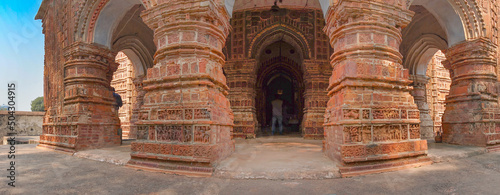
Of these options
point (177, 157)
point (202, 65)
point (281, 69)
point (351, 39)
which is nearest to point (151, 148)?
point (177, 157)

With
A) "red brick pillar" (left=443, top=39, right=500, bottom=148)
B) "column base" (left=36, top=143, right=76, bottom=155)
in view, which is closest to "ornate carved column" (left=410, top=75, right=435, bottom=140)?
→ "red brick pillar" (left=443, top=39, right=500, bottom=148)

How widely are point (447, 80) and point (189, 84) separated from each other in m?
17.3

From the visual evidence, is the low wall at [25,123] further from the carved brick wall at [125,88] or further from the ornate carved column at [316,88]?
the ornate carved column at [316,88]

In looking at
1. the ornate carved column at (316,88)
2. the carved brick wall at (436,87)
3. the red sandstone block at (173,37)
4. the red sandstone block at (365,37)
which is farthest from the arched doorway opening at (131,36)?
the carved brick wall at (436,87)

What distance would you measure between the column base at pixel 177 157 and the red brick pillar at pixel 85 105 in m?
3.12

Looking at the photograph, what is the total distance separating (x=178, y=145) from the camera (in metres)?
3.60

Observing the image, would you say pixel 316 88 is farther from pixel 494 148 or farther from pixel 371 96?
pixel 371 96

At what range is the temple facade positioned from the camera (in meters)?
3.64

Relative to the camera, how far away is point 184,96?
3.72m

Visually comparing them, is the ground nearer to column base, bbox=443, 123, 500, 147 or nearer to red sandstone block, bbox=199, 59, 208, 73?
red sandstone block, bbox=199, 59, 208, 73

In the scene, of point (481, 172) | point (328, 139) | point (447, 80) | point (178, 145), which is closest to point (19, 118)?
point (178, 145)

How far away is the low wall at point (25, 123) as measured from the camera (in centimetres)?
1571

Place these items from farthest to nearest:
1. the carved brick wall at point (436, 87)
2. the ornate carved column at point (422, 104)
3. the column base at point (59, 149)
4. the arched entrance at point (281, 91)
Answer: the carved brick wall at point (436, 87)
the arched entrance at point (281, 91)
the ornate carved column at point (422, 104)
the column base at point (59, 149)

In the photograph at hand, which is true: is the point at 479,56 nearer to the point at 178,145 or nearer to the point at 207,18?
the point at 207,18
